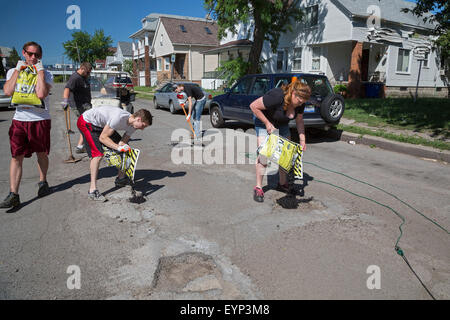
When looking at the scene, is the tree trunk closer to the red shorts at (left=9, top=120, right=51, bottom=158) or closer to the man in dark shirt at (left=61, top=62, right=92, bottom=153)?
the man in dark shirt at (left=61, top=62, right=92, bottom=153)

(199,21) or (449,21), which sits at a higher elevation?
(199,21)

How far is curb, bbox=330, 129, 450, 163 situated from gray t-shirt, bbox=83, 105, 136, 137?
21.1 ft

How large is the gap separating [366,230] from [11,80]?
4733 millimetres

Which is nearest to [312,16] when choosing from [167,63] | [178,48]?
[178,48]

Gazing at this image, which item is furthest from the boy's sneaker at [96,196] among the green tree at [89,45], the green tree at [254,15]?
the green tree at [89,45]

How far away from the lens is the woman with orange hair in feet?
13.8

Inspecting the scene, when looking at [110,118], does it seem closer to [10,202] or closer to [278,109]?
[10,202]

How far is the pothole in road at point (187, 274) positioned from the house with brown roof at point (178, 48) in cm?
3274

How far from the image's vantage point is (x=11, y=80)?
4.16 metres

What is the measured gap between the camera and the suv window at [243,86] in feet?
32.6
